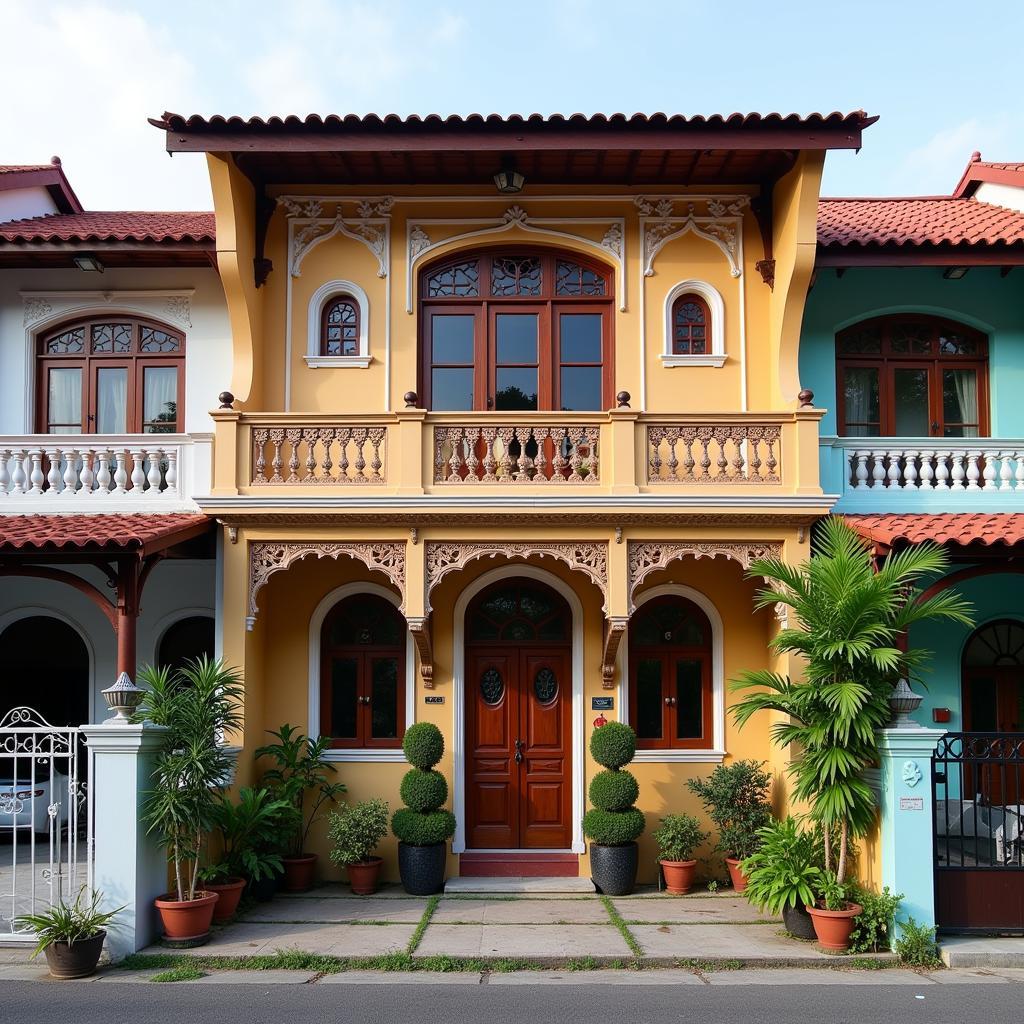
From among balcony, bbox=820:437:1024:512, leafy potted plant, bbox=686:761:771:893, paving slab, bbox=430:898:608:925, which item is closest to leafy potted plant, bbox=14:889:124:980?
paving slab, bbox=430:898:608:925

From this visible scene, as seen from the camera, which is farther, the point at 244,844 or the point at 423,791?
the point at 423,791

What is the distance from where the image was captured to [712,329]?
42.0ft

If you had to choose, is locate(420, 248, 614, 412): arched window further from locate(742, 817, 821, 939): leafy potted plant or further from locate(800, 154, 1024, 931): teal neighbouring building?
locate(742, 817, 821, 939): leafy potted plant

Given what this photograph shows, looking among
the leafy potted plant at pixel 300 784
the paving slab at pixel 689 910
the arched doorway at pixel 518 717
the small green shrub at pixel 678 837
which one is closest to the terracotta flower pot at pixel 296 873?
the leafy potted plant at pixel 300 784

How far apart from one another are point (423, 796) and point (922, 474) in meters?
6.75

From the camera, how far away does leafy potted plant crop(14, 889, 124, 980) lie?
8.42 meters

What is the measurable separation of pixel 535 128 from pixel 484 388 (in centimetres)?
306

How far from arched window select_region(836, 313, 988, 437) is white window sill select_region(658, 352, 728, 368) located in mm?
1687

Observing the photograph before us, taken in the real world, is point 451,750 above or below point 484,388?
below

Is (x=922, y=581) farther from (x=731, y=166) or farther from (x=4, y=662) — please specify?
(x=4, y=662)

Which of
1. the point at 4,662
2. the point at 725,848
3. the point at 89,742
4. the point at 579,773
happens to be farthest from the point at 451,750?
the point at 4,662

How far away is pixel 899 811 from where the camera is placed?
30.1 feet

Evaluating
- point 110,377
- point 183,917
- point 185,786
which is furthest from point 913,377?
point 183,917

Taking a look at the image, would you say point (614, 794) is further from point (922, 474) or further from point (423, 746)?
point (922, 474)
